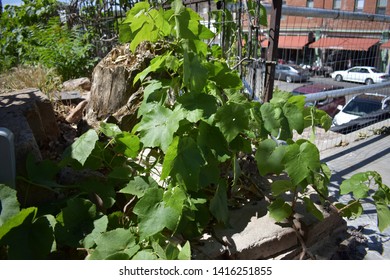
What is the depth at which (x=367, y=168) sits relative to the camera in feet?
13.2

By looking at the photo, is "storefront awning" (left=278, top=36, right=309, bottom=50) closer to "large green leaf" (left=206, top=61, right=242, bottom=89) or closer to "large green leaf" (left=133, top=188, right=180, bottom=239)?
"large green leaf" (left=206, top=61, right=242, bottom=89)

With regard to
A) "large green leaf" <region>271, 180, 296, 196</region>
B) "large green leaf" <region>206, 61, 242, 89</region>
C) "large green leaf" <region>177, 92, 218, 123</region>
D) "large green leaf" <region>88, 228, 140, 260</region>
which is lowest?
"large green leaf" <region>88, 228, 140, 260</region>

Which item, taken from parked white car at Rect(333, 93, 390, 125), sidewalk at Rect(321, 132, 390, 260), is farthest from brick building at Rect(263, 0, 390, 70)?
parked white car at Rect(333, 93, 390, 125)

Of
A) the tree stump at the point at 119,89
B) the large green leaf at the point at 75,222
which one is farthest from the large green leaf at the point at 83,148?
the tree stump at the point at 119,89

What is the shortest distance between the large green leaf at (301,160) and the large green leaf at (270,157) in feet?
0.15

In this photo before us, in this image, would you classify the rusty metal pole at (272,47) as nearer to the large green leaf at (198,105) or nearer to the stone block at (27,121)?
the large green leaf at (198,105)

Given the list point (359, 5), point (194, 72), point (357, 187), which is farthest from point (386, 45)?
point (359, 5)

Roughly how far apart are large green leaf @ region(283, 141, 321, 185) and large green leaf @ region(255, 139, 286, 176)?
1.8 inches

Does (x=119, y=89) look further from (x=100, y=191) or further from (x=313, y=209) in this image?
(x=313, y=209)

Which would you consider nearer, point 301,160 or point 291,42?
point 301,160

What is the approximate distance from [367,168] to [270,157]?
2578mm

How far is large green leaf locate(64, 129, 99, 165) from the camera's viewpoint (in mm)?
1979

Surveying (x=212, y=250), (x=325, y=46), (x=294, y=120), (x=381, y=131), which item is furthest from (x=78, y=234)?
(x=325, y=46)

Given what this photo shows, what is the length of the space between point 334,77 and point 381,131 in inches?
68.7
